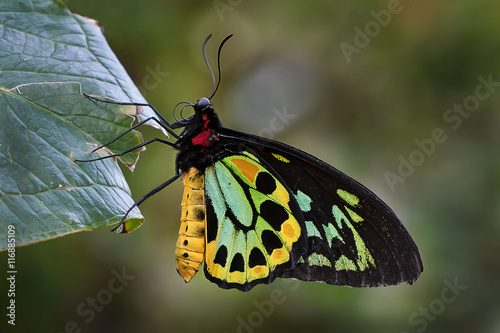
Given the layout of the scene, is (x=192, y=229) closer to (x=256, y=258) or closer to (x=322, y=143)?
(x=256, y=258)

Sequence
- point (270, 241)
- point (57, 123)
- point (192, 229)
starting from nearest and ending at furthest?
point (57, 123) → point (192, 229) → point (270, 241)

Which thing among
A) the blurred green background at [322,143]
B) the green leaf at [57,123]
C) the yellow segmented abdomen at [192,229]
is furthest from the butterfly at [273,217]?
the blurred green background at [322,143]

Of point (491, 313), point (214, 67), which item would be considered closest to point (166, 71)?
point (214, 67)

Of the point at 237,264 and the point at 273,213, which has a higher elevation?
the point at 273,213

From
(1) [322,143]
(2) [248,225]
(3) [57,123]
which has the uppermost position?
(1) [322,143]

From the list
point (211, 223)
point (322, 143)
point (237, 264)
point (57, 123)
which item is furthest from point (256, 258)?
point (322, 143)

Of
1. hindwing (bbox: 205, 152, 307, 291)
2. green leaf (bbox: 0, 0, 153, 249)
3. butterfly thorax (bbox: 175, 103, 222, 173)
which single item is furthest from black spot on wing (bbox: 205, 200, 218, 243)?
green leaf (bbox: 0, 0, 153, 249)

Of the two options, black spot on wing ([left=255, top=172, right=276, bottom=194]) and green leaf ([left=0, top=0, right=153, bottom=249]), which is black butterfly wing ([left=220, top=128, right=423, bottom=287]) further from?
green leaf ([left=0, top=0, right=153, bottom=249])
